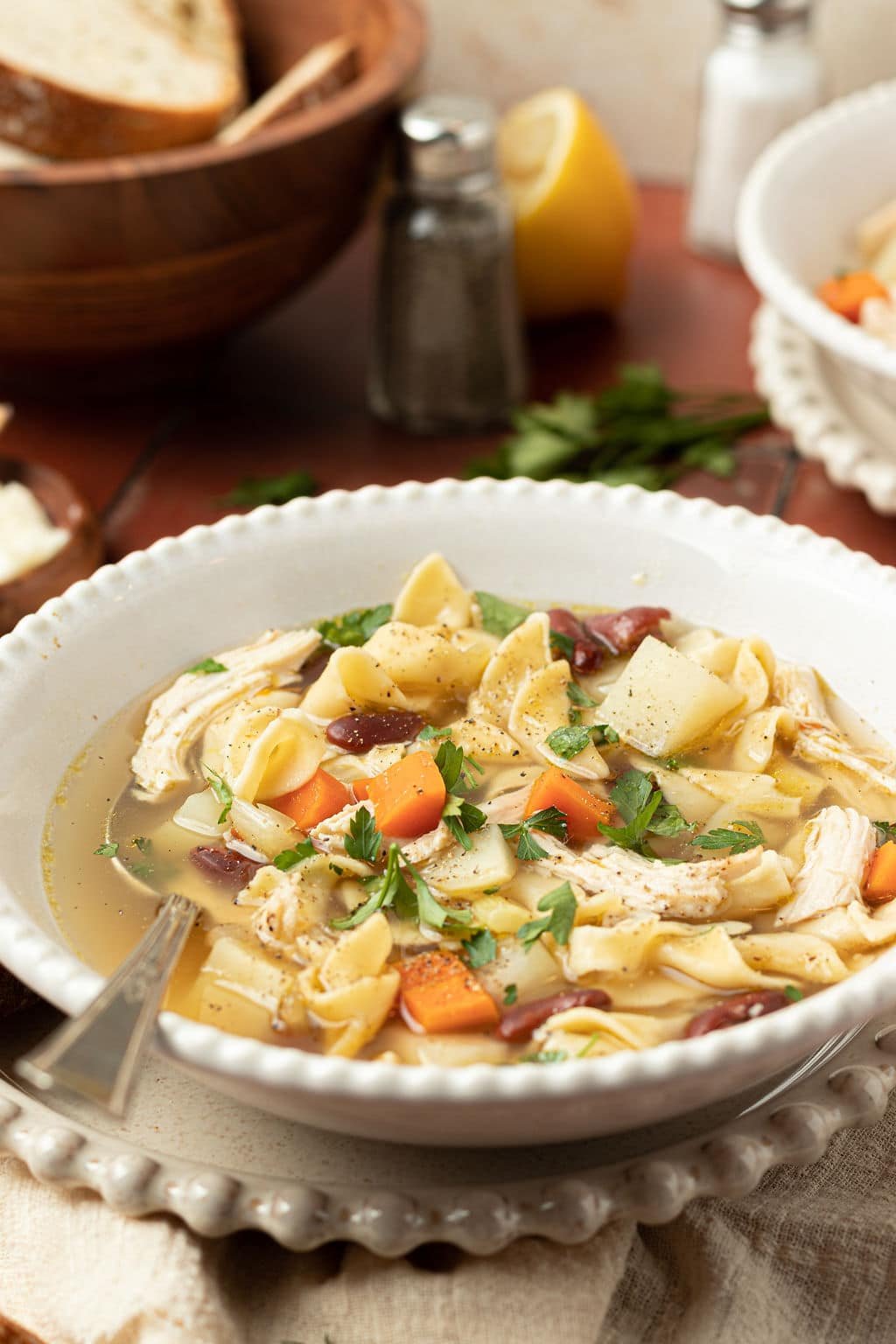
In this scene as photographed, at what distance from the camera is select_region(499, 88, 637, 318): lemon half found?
441 cm

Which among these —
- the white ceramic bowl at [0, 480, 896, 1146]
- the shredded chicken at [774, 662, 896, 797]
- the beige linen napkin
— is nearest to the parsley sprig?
the white ceramic bowl at [0, 480, 896, 1146]

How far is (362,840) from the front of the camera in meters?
2.26

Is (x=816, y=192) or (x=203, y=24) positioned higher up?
(x=203, y=24)

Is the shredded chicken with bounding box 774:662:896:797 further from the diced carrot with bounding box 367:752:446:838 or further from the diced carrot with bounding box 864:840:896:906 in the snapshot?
the diced carrot with bounding box 367:752:446:838

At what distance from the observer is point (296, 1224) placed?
1.89 meters

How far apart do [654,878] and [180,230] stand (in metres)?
2.15

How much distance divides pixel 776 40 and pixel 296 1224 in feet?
12.8

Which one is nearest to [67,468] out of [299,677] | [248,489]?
[248,489]

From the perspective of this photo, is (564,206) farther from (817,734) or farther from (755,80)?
(817,734)

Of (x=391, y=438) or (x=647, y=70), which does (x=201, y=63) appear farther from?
(x=647, y=70)

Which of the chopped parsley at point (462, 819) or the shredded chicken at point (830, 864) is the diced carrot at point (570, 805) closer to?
the chopped parsley at point (462, 819)

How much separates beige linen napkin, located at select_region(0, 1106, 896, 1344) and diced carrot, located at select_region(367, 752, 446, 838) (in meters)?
0.60

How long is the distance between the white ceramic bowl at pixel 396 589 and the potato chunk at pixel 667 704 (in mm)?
267

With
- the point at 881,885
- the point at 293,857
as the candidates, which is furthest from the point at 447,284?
the point at 881,885
